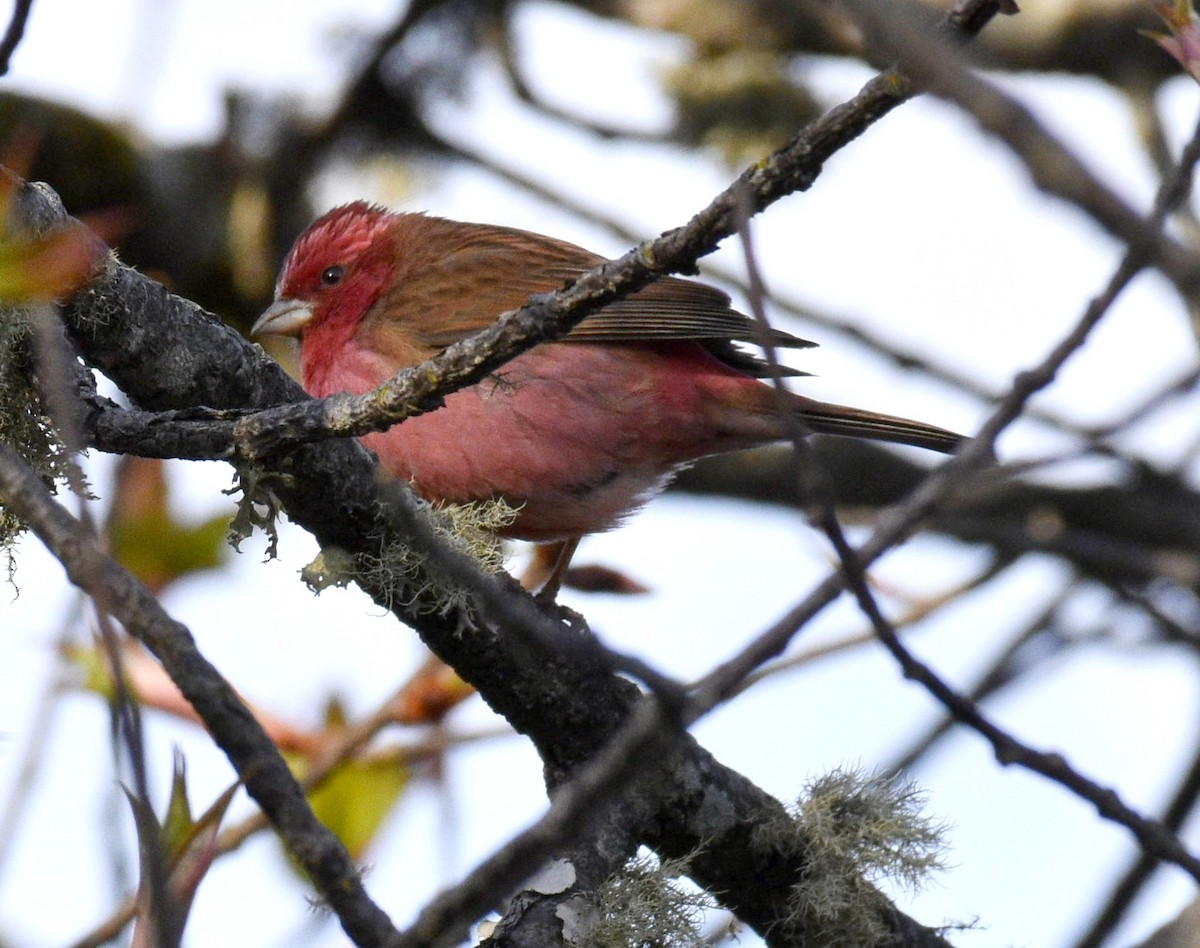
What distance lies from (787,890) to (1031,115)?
2792mm

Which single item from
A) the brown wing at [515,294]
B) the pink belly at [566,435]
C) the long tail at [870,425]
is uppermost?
the brown wing at [515,294]

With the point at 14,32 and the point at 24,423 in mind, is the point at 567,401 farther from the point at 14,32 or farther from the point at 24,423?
the point at 14,32

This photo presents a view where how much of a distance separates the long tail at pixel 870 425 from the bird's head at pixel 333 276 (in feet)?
6.71

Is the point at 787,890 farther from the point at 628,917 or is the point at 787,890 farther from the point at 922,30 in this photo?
the point at 922,30

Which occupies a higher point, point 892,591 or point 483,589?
point 892,591

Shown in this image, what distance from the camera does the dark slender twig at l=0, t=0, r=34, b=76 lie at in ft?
9.53

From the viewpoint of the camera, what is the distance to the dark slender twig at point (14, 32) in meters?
2.90

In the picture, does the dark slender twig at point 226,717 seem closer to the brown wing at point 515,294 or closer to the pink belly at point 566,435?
the pink belly at point 566,435

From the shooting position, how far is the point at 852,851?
173 inches

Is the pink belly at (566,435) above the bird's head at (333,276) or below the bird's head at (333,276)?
below

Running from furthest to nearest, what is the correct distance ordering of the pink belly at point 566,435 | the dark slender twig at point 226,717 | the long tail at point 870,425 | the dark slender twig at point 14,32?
the long tail at point 870,425 → the pink belly at point 566,435 → the dark slender twig at point 14,32 → the dark slender twig at point 226,717

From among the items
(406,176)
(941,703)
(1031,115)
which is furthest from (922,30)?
(406,176)

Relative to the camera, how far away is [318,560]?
13.5 feet

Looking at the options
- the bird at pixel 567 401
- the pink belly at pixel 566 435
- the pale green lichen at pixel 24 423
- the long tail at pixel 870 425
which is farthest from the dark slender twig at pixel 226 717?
the long tail at pixel 870 425
